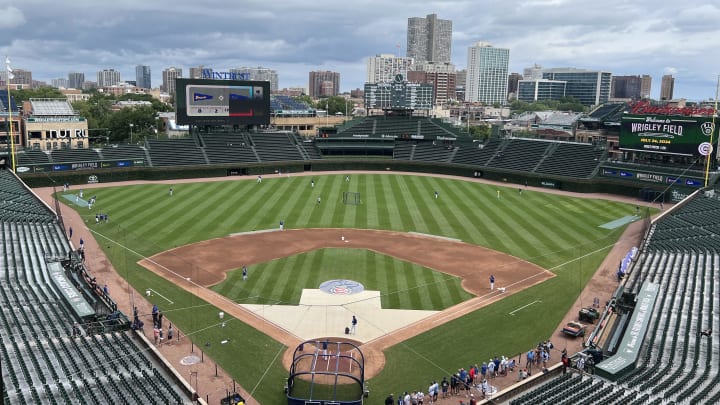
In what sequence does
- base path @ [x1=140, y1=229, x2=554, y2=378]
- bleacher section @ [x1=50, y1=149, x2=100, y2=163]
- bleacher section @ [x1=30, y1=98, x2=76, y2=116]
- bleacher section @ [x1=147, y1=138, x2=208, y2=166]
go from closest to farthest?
base path @ [x1=140, y1=229, x2=554, y2=378]
bleacher section @ [x1=50, y1=149, x2=100, y2=163]
bleacher section @ [x1=147, y1=138, x2=208, y2=166]
bleacher section @ [x1=30, y1=98, x2=76, y2=116]

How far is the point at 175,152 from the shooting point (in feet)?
256

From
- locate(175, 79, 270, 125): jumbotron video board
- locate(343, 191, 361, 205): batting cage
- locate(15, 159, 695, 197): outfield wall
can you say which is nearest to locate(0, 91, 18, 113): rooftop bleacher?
locate(175, 79, 270, 125): jumbotron video board

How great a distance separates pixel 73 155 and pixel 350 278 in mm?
52699

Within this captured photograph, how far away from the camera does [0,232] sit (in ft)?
116

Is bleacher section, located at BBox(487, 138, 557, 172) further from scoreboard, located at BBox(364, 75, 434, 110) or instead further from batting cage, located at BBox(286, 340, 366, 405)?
batting cage, located at BBox(286, 340, 366, 405)

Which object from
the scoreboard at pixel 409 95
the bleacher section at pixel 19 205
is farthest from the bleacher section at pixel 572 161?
the bleacher section at pixel 19 205

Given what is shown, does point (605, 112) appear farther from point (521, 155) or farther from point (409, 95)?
point (409, 95)

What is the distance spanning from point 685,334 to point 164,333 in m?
25.5

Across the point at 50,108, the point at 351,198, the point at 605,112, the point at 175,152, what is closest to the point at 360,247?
the point at 351,198

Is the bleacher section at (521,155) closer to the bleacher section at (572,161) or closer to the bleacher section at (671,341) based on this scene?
the bleacher section at (572,161)

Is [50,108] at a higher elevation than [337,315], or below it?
higher

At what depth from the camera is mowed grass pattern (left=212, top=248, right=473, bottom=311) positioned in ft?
104

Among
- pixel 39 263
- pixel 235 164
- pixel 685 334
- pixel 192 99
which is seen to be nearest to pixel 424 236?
pixel 685 334

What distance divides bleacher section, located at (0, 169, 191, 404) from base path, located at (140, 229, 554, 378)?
654 cm
